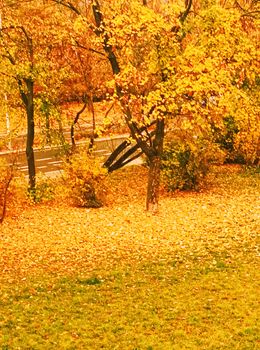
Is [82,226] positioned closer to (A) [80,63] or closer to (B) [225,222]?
(B) [225,222]

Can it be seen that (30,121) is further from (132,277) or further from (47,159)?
(47,159)

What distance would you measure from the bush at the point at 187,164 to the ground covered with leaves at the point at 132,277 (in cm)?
187

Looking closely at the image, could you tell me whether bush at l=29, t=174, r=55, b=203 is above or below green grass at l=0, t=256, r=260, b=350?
below

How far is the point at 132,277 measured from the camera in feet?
36.2

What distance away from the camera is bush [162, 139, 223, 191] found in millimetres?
19797

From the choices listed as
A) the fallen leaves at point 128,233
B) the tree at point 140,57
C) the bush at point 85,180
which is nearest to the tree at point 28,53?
the bush at point 85,180

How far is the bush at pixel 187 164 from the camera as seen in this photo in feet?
65.0

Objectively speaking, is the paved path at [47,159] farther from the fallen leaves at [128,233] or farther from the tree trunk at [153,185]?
the tree trunk at [153,185]

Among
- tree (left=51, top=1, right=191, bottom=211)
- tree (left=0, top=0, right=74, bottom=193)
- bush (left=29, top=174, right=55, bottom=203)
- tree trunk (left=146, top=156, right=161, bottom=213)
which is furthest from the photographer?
bush (left=29, top=174, right=55, bottom=203)

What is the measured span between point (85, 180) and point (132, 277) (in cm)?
785

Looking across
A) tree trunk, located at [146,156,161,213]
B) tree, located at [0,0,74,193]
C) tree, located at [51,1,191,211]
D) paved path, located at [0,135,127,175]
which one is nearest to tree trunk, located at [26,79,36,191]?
tree, located at [0,0,74,193]

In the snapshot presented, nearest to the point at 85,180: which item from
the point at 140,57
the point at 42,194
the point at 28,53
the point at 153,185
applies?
the point at 42,194

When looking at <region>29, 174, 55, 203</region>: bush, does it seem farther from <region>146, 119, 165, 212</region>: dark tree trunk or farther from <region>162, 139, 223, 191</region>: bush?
<region>146, 119, 165, 212</region>: dark tree trunk

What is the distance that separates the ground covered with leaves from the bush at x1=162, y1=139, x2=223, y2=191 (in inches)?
73.5
